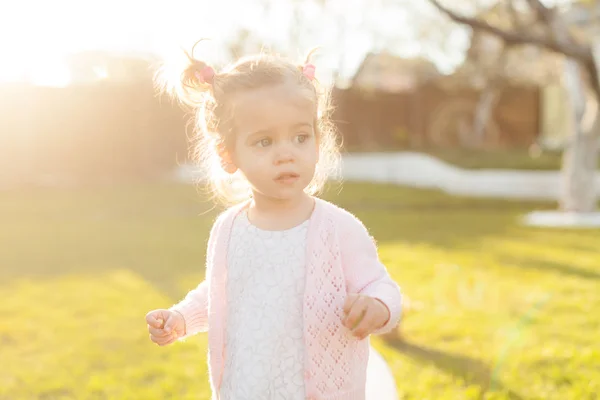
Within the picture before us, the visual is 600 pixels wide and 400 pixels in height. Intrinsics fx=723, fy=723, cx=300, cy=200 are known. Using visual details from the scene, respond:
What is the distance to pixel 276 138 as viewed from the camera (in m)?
2.18

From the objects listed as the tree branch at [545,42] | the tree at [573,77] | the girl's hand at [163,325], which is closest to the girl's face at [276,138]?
the girl's hand at [163,325]

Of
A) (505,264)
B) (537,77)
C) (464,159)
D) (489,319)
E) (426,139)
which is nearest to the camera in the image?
(489,319)

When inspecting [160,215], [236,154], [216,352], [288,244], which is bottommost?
[160,215]

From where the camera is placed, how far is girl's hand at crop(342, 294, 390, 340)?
2.06 m

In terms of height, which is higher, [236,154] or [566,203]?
[236,154]

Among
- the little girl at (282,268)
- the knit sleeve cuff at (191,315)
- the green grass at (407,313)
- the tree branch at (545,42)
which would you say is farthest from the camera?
the tree branch at (545,42)

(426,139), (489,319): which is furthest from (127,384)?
(426,139)

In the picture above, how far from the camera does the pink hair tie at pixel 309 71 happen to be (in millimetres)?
2303

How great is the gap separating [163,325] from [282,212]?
0.54 metres

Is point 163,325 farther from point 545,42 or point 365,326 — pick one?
point 545,42

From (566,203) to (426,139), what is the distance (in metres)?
13.2

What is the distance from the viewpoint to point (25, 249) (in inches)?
376

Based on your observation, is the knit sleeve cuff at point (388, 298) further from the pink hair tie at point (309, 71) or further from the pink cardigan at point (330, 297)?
the pink hair tie at point (309, 71)

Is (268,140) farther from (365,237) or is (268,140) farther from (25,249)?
(25,249)
